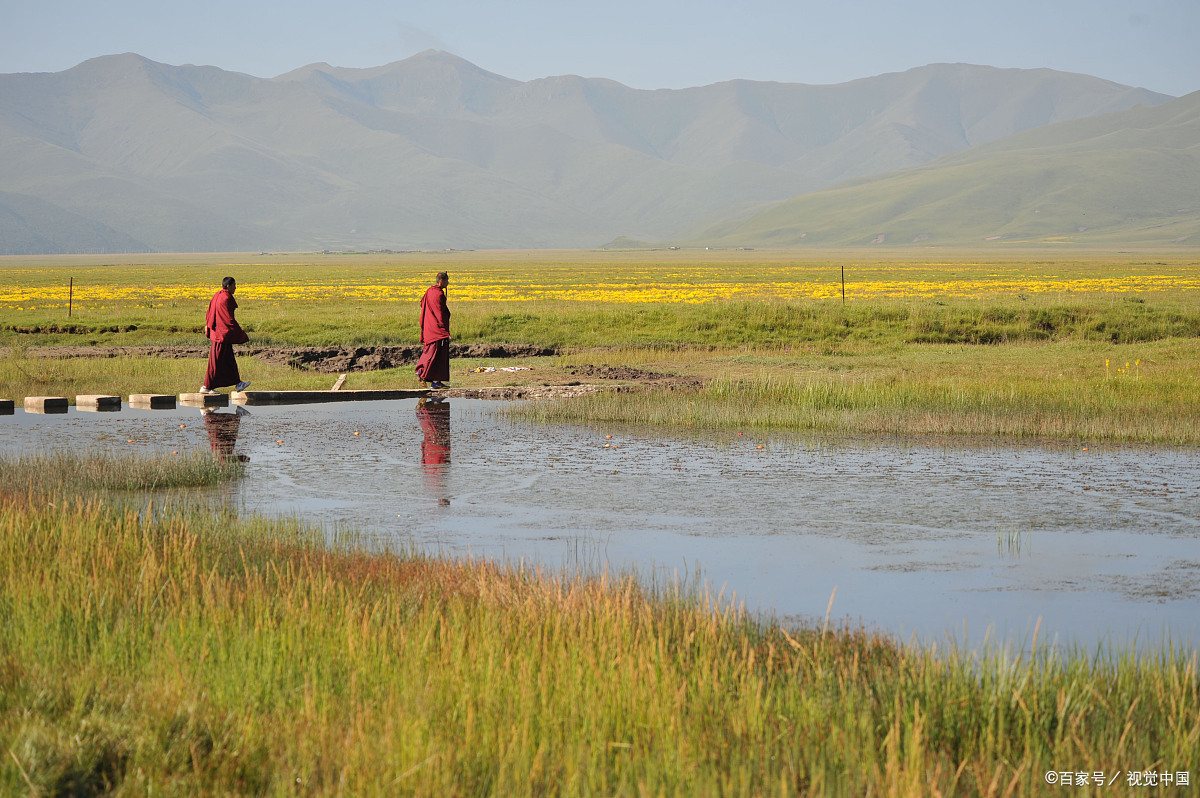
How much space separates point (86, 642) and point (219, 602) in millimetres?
714

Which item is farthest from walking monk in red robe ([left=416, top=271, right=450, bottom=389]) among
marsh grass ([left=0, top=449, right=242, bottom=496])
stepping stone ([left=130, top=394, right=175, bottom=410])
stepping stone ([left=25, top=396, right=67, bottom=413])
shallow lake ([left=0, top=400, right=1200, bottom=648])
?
marsh grass ([left=0, top=449, right=242, bottom=496])

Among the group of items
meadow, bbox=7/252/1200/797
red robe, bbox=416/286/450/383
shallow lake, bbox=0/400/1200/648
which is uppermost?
red robe, bbox=416/286/450/383

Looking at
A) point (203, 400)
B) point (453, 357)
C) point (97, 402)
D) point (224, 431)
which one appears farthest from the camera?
point (453, 357)

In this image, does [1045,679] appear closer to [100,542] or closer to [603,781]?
[603,781]

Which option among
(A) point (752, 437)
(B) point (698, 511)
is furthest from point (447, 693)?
(A) point (752, 437)

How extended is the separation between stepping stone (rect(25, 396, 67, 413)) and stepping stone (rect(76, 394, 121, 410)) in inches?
10.2

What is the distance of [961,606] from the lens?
812cm


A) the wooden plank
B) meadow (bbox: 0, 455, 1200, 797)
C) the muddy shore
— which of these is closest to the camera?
meadow (bbox: 0, 455, 1200, 797)

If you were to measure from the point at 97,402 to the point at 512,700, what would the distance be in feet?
47.5

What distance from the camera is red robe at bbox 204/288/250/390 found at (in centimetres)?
1845

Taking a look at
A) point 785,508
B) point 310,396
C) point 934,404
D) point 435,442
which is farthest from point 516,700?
point 310,396

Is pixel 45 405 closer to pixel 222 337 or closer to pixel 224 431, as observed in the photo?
pixel 222 337

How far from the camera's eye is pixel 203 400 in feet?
62.1

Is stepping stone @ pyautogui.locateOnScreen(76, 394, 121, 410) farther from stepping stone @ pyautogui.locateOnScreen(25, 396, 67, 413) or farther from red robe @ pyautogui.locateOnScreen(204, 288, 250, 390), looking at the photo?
red robe @ pyautogui.locateOnScreen(204, 288, 250, 390)
